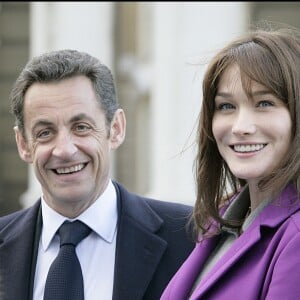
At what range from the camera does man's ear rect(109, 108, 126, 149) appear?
309cm

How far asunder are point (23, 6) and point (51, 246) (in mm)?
11014

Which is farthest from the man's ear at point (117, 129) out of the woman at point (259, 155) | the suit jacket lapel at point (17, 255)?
the woman at point (259, 155)

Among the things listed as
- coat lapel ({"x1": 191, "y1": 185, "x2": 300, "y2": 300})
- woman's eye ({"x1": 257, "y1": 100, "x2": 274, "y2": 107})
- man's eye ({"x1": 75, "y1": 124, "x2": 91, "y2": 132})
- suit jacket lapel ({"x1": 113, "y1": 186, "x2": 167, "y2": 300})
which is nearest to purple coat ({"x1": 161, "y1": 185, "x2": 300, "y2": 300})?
coat lapel ({"x1": 191, "y1": 185, "x2": 300, "y2": 300})

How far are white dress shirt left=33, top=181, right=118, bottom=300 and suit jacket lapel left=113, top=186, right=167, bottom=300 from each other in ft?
0.12

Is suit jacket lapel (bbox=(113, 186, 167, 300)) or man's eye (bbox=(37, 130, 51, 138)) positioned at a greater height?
man's eye (bbox=(37, 130, 51, 138))

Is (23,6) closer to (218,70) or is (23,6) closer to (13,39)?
(13,39)

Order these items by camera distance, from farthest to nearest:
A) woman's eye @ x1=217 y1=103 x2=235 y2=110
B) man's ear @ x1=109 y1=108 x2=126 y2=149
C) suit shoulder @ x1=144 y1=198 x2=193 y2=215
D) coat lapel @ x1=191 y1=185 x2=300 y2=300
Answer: suit shoulder @ x1=144 y1=198 x2=193 y2=215 < man's ear @ x1=109 y1=108 x2=126 y2=149 < woman's eye @ x1=217 y1=103 x2=235 y2=110 < coat lapel @ x1=191 y1=185 x2=300 y2=300

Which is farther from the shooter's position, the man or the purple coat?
the man

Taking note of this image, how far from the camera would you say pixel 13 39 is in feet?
44.9

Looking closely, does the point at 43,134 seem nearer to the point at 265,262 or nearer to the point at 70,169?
the point at 70,169

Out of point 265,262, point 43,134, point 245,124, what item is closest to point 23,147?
point 43,134

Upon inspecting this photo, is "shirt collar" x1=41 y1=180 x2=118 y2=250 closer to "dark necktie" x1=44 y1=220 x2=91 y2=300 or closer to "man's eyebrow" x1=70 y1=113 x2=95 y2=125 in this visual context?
"dark necktie" x1=44 y1=220 x2=91 y2=300

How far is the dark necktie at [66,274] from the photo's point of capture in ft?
9.27

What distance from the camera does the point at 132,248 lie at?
2.98 meters
